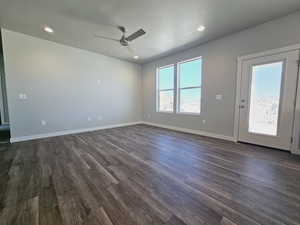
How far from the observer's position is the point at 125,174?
2.01 m

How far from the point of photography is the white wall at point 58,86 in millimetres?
3521

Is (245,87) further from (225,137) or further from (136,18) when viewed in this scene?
(136,18)

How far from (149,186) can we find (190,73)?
398cm

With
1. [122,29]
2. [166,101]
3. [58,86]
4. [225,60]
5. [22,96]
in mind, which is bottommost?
[166,101]

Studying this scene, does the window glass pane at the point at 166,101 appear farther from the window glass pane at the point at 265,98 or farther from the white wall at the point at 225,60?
the window glass pane at the point at 265,98

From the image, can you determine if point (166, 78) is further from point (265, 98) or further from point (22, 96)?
point (22, 96)

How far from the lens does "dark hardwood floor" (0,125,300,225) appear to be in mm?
1259

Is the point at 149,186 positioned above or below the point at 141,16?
below

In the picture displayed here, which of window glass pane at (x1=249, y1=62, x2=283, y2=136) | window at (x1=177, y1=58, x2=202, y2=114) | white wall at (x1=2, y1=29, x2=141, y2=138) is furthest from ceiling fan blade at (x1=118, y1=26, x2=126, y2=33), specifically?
window glass pane at (x1=249, y1=62, x2=283, y2=136)

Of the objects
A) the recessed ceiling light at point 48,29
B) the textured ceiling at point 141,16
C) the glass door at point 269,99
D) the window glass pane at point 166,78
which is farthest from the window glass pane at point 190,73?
the recessed ceiling light at point 48,29

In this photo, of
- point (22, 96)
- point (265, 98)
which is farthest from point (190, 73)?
point (22, 96)

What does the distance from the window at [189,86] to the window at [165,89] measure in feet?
1.29

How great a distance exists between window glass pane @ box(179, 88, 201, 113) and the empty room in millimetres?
37

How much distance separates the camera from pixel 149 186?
1719 millimetres
